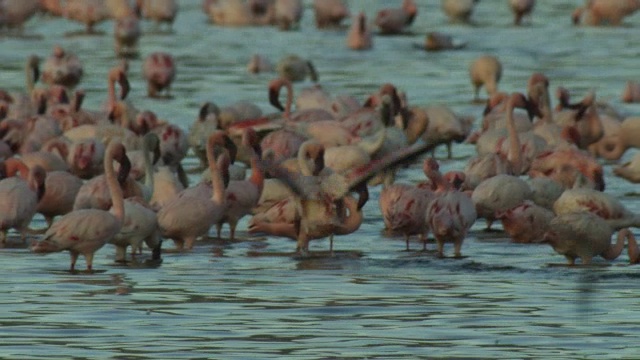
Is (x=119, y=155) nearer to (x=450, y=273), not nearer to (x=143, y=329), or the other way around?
(x=450, y=273)

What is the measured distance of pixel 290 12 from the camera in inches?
1272

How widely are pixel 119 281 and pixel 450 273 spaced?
2062mm

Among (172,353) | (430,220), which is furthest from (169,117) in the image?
(172,353)

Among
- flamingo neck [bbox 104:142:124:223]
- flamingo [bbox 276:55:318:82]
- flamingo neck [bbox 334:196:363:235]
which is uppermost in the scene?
flamingo neck [bbox 104:142:124:223]

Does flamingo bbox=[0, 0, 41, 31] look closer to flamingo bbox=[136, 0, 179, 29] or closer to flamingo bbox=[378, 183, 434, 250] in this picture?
flamingo bbox=[136, 0, 179, 29]

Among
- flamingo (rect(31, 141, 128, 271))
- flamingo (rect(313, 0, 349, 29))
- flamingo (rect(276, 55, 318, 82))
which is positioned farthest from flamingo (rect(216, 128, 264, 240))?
flamingo (rect(313, 0, 349, 29))

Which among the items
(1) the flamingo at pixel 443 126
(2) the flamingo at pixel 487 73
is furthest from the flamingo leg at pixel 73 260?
(2) the flamingo at pixel 487 73

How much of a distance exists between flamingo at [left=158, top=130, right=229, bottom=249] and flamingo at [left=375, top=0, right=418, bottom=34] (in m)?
18.2

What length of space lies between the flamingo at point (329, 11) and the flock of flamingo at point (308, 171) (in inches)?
330

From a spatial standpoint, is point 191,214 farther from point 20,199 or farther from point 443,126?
point 443,126

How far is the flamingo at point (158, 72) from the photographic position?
79.8ft

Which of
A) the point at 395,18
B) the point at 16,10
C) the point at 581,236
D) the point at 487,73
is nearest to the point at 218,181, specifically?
the point at 581,236

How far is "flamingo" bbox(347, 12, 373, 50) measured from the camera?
96.5ft

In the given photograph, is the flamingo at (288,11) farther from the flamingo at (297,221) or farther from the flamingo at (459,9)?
the flamingo at (297,221)
